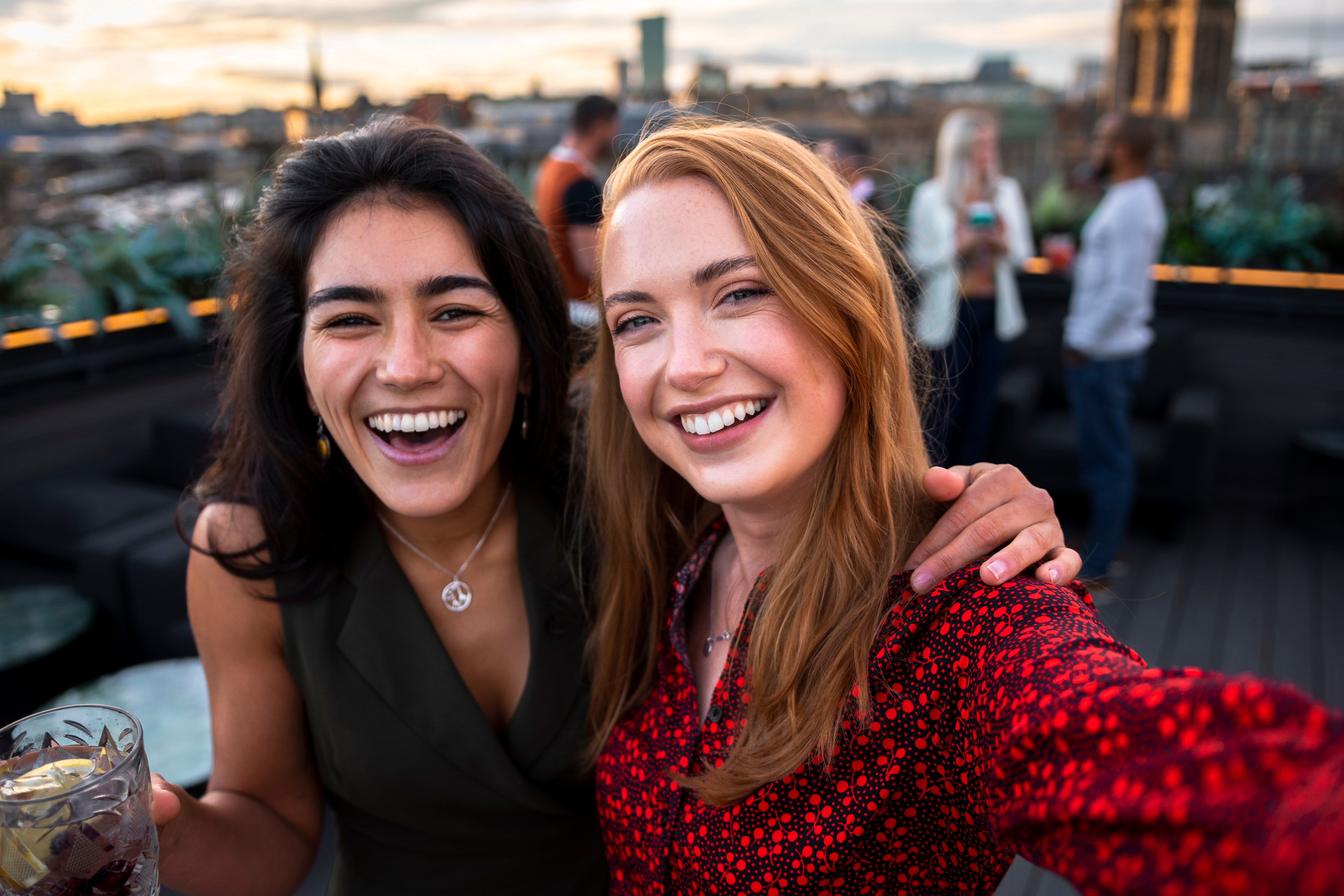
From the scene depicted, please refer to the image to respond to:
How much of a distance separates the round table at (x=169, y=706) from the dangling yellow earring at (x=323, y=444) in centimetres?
113

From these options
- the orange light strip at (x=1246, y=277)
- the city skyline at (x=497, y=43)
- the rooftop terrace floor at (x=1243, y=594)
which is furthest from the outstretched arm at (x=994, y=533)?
the city skyline at (x=497, y=43)

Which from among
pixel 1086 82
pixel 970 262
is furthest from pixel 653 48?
pixel 970 262

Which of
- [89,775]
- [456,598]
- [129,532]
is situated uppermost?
[89,775]

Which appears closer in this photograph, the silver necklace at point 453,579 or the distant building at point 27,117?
the silver necklace at point 453,579

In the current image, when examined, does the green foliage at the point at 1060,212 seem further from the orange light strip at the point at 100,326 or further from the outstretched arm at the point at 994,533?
the outstretched arm at the point at 994,533

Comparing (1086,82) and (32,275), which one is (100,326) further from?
(1086,82)

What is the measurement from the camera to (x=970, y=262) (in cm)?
399

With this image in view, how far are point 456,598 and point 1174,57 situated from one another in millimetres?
7156

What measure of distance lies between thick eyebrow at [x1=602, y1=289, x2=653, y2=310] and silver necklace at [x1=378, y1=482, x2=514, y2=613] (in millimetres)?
A: 574

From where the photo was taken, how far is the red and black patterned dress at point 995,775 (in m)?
0.49

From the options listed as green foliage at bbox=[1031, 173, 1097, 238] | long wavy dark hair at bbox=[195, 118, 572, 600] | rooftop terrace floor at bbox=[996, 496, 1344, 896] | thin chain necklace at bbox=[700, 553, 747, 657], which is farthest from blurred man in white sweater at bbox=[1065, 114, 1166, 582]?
long wavy dark hair at bbox=[195, 118, 572, 600]

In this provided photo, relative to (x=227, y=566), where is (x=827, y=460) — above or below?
above

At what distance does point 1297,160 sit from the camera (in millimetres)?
5652

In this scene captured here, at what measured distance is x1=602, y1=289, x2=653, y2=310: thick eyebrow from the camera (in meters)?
0.92
